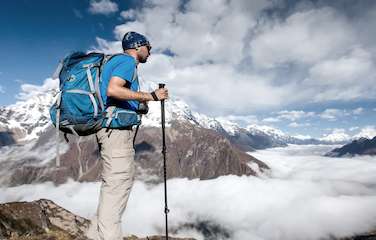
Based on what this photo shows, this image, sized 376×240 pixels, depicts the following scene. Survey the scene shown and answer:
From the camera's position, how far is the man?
8.12m

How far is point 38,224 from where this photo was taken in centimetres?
2094

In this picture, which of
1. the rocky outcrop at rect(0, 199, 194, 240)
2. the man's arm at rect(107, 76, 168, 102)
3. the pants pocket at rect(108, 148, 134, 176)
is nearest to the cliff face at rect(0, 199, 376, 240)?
the rocky outcrop at rect(0, 199, 194, 240)

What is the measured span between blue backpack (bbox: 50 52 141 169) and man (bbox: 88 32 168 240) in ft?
0.66

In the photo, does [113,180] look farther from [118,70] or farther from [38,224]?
[38,224]

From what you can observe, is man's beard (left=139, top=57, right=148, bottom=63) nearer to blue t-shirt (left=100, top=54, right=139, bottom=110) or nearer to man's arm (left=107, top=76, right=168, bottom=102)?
blue t-shirt (left=100, top=54, right=139, bottom=110)

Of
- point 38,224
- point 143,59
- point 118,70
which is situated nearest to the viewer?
point 118,70

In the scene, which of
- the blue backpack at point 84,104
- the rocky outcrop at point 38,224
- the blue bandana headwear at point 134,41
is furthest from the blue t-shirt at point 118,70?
the rocky outcrop at point 38,224

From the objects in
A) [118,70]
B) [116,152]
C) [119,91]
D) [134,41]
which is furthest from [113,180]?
[134,41]

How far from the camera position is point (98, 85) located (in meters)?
8.20

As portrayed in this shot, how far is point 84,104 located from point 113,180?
6.47 ft

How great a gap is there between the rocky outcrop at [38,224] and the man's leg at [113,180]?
7.34m

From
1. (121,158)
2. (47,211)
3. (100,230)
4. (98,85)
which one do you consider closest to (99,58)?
(98,85)

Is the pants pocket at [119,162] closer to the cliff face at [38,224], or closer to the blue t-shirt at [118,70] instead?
the blue t-shirt at [118,70]

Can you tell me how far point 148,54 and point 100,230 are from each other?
475 cm
